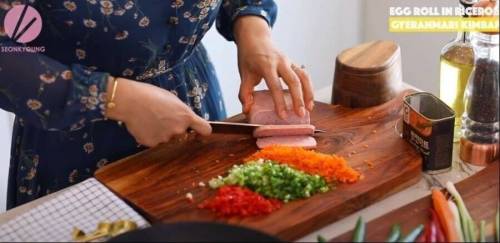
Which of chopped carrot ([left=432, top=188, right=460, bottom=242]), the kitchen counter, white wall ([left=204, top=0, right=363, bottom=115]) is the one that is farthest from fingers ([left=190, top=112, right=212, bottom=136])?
white wall ([left=204, top=0, right=363, bottom=115])

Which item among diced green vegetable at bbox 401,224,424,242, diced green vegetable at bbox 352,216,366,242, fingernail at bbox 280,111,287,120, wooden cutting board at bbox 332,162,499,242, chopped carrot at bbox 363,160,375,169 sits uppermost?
fingernail at bbox 280,111,287,120

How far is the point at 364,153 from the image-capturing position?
3.63ft

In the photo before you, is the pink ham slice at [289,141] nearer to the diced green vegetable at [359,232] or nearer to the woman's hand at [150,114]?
the woman's hand at [150,114]

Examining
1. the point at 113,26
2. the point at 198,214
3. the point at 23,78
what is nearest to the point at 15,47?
the point at 23,78

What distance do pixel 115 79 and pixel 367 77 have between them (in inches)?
17.5

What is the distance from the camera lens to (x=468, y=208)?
97 cm

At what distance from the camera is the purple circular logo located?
3.34 feet

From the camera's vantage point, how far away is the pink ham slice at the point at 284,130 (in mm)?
1142

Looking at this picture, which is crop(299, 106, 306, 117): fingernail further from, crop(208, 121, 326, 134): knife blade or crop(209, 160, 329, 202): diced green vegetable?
crop(209, 160, 329, 202): diced green vegetable

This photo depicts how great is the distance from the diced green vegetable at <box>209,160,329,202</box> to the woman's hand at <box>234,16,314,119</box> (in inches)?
6.1

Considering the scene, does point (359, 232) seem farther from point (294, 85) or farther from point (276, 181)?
point (294, 85)

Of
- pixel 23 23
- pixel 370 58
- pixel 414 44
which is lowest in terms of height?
pixel 414 44

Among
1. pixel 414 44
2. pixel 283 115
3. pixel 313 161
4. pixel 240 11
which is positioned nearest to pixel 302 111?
pixel 283 115

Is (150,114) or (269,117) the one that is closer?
(150,114)
